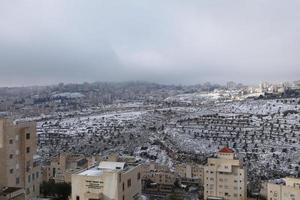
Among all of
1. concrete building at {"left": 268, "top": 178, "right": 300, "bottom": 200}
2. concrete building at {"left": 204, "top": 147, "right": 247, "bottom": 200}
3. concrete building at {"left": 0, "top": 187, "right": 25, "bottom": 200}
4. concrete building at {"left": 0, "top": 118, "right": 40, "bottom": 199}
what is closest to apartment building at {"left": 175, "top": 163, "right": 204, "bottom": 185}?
concrete building at {"left": 204, "top": 147, "right": 247, "bottom": 200}

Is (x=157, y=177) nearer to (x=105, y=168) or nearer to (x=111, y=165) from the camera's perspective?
(x=111, y=165)

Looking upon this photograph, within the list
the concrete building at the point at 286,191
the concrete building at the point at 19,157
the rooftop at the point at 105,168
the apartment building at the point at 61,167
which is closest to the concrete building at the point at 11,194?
the concrete building at the point at 19,157

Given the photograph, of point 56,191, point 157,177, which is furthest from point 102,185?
point 157,177

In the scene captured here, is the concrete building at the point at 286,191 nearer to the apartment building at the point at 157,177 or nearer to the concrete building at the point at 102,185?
the apartment building at the point at 157,177

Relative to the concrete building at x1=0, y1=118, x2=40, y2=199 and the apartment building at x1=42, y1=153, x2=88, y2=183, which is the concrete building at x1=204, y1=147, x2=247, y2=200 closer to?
the apartment building at x1=42, y1=153, x2=88, y2=183

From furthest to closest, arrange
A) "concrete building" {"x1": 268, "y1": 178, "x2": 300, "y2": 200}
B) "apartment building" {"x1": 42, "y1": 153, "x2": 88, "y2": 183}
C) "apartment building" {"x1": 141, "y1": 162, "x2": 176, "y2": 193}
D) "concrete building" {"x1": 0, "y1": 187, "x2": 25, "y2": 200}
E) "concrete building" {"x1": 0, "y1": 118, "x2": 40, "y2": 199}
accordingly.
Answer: "apartment building" {"x1": 141, "y1": 162, "x2": 176, "y2": 193}
"apartment building" {"x1": 42, "y1": 153, "x2": 88, "y2": 183}
"concrete building" {"x1": 268, "y1": 178, "x2": 300, "y2": 200}
"concrete building" {"x1": 0, "y1": 118, "x2": 40, "y2": 199}
"concrete building" {"x1": 0, "y1": 187, "x2": 25, "y2": 200}

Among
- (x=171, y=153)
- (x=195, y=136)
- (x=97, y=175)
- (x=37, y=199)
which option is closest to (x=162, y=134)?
(x=195, y=136)
